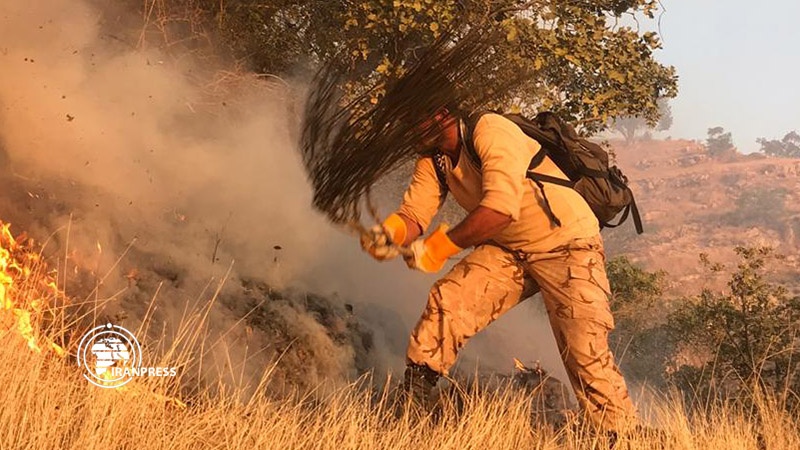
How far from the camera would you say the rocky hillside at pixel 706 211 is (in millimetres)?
45031

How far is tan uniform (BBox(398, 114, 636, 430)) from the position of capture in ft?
A: 10.6

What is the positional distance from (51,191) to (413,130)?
2.74 meters

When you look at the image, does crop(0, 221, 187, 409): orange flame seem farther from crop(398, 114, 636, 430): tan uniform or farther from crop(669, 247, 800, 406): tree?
crop(669, 247, 800, 406): tree

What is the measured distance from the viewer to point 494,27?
5027mm

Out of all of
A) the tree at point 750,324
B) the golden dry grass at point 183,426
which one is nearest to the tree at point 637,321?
the tree at point 750,324

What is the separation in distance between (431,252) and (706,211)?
57272 mm

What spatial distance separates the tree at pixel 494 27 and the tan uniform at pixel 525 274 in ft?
5.80

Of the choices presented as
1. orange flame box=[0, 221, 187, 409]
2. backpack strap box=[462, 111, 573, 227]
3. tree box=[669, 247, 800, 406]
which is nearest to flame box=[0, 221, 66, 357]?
orange flame box=[0, 221, 187, 409]

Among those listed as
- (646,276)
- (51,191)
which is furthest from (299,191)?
(646,276)

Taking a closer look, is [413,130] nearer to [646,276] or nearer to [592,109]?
[592,109]

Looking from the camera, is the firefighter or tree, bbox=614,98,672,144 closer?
the firefighter

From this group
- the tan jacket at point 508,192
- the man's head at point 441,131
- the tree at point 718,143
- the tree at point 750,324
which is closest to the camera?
the tan jacket at point 508,192

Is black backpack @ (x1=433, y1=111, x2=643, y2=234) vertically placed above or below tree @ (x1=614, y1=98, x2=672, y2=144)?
below

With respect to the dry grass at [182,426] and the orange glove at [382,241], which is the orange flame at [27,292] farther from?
the orange glove at [382,241]
